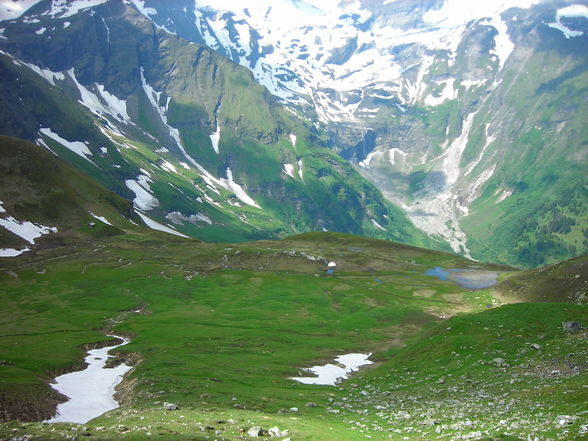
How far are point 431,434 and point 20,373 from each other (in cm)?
5083

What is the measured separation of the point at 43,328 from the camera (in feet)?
369

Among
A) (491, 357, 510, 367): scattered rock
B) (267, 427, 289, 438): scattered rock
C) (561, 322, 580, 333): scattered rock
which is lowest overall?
(267, 427, 289, 438): scattered rock

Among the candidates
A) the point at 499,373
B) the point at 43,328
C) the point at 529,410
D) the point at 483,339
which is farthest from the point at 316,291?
the point at 529,410

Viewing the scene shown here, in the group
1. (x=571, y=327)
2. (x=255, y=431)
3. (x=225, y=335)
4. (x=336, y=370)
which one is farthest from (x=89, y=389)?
(x=571, y=327)

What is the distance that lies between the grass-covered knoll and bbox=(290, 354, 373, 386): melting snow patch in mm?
2565

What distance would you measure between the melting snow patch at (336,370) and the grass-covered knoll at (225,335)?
8.42ft

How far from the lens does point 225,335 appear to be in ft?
356

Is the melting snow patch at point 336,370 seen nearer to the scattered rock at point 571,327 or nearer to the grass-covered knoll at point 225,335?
the grass-covered knoll at point 225,335

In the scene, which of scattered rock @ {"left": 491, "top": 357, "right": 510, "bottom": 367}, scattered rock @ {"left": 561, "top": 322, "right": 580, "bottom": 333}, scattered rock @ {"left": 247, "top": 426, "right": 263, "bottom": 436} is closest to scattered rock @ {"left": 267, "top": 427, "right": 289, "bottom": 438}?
scattered rock @ {"left": 247, "top": 426, "right": 263, "bottom": 436}

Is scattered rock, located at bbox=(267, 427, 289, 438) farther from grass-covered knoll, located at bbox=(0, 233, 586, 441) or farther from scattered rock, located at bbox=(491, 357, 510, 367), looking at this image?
scattered rock, located at bbox=(491, 357, 510, 367)

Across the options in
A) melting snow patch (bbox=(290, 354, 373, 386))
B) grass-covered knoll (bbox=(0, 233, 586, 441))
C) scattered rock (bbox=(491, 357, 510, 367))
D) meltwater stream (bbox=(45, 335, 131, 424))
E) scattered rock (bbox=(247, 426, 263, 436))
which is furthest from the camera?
melting snow patch (bbox=(290, 354, 373, 386))

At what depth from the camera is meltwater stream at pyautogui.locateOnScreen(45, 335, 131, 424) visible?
5700cm

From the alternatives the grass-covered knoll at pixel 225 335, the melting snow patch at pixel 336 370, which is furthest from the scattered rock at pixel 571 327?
the melting snow patch at pixel 336 370

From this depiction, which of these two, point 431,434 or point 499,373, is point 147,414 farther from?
point 499,373
